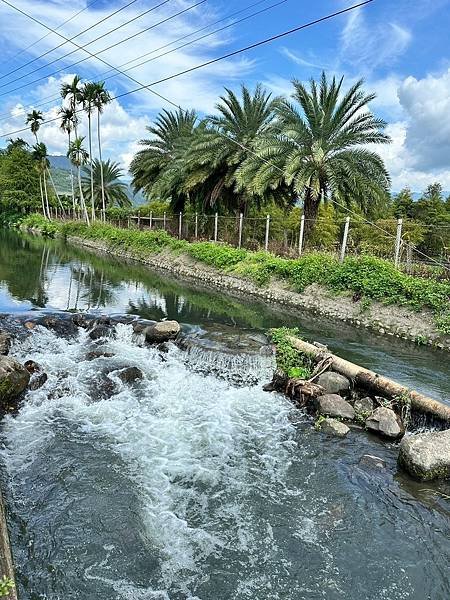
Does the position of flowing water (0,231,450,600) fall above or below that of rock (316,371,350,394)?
below

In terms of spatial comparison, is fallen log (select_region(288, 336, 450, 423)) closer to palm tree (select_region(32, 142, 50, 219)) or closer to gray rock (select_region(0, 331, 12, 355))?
gray rock (select_region(0, 331, 12, 355))

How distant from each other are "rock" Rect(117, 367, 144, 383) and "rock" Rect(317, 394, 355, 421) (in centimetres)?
379

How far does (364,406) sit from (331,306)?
8.37 meters

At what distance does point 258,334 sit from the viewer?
486 inches

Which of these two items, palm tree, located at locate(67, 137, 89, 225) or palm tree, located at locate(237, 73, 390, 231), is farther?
palm tree, located at locate(67, 137, 89, 225)

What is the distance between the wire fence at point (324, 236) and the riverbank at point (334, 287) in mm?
1191

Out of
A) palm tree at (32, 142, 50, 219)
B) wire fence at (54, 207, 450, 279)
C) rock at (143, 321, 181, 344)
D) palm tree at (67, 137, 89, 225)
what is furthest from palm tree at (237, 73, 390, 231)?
palm tree at (32, 142, 50, 219)

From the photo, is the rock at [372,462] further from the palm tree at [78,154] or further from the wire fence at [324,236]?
the palm tree at [78,154]

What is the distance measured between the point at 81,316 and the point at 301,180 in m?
11.6

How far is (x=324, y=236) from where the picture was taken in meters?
23.8

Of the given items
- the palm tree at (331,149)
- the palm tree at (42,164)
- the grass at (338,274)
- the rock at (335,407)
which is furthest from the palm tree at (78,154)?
the rock at (335,407)

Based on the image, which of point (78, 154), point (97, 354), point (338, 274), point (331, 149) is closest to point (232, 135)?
point (331, 149)

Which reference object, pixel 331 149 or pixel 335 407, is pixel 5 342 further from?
pixel 331 149

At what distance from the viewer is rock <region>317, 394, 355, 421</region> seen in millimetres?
8086
